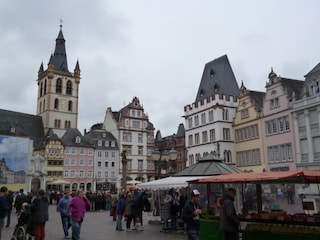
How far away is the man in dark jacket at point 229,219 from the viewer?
808 centimetres

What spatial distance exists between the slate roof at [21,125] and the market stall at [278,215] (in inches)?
2199

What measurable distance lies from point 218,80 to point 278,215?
1609 inches

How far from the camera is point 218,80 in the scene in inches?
1921

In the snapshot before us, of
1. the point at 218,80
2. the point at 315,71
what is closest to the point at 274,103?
the point at 315,71

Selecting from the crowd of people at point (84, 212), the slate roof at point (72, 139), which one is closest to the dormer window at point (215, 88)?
the slate roof at point (72, 139)

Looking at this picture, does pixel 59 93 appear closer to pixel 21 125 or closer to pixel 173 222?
pixel 21 125

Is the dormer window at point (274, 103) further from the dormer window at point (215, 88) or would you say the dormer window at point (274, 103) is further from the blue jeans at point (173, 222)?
the blue jeans at point (173, 222)

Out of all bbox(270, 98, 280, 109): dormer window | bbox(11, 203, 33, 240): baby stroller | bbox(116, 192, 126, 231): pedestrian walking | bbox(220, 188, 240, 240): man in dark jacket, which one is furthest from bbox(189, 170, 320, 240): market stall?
bbox(270, 98, 280, 109): dormer window

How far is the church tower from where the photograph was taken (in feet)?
234

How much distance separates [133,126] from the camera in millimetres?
64250

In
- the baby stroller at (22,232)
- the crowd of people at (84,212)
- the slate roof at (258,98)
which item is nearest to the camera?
the crowd of people at (84,212)

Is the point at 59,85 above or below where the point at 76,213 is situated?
above

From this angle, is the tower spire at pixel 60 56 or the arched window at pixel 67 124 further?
the tower spire at pixel 60 56

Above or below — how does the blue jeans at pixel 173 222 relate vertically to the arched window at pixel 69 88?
below
